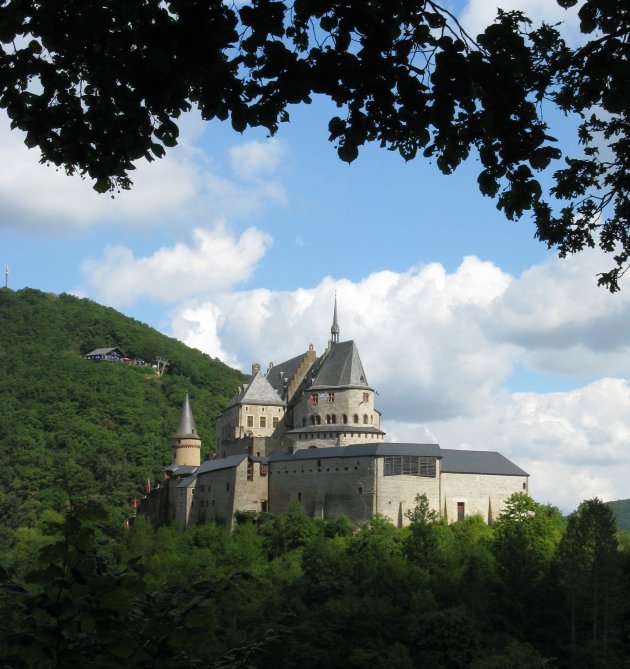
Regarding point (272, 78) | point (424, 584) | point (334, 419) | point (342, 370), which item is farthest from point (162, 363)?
point (272, 78)

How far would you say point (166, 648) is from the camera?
725 centimetres

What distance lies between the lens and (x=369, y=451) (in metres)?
61.5

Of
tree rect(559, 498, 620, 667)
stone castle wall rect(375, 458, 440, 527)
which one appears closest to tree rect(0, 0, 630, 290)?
tree rect(559, 498, 620, 667)

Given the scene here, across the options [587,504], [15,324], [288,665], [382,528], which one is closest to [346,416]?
[382,528]

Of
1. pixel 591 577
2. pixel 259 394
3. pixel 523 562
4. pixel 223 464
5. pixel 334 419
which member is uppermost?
pixel 259 394

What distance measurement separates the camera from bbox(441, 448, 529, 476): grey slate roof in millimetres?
62281

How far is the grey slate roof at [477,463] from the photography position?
204ft

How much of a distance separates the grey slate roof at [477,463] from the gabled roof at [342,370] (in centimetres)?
822

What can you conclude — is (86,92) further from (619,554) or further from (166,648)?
(619,554)

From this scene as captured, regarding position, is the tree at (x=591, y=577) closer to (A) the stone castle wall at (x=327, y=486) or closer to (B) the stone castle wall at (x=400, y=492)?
(B) the stone castle wall at (x=400, y=492)

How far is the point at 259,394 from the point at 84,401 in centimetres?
5643

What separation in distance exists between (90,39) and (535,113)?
3.06 metres

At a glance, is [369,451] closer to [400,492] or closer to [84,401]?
[400,492]

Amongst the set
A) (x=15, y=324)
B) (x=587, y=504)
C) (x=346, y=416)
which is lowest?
(x=587, y=504)
